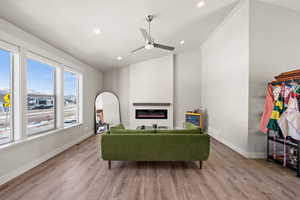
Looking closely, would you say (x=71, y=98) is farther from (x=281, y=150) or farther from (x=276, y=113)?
(x=281, y=150)

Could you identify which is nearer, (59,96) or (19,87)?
(19,87)

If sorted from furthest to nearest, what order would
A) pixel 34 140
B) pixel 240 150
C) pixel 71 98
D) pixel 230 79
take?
pixel 71 98
pixel 230 79
pixel 240 150
pixel 34 140

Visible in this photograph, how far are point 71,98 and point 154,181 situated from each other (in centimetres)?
356

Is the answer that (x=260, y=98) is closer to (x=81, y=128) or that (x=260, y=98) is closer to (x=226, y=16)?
(x=226, y=16)

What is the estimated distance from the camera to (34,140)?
282 centimetres

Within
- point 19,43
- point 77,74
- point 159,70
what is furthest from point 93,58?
point 159,70

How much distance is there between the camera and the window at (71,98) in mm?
4130

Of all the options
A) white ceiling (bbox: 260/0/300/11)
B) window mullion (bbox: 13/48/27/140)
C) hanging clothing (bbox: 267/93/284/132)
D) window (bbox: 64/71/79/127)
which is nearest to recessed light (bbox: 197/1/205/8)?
white ceiling (bbox: 260/0/300/11)

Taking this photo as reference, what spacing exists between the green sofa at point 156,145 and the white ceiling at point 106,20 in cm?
225

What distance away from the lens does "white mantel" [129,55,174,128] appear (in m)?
6.32

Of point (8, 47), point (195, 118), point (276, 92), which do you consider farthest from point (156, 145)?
point (195, 118)

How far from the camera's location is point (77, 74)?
15.4 ft

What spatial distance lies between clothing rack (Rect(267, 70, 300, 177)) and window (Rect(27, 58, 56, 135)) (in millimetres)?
5014

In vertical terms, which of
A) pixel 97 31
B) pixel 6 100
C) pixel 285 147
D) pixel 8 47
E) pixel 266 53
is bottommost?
pixel 285 147
